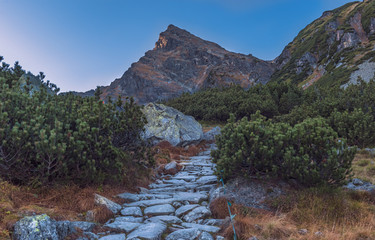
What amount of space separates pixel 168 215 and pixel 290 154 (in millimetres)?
3524

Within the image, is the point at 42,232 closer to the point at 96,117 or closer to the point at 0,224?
the point at 0,224

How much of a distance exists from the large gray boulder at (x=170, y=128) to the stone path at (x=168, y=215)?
24.2ft

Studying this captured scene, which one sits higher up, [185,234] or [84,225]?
[84,225]

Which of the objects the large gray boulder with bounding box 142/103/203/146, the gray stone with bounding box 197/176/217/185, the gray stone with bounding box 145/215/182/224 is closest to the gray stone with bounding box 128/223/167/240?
the gray stone with bounding box 145/215/182/224

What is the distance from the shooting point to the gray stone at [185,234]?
4402 millimetres

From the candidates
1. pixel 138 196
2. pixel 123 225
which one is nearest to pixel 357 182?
pixel 138 196

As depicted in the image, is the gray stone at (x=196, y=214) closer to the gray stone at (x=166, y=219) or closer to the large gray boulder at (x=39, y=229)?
the gray stone at (x=166, y=219)

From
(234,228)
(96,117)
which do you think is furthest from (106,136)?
(234,228)

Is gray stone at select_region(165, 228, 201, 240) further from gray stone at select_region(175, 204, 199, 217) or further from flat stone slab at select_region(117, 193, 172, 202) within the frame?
flat stone slab at select_region(117, 193, 172, 202)

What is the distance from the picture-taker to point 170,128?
17062 millimetres

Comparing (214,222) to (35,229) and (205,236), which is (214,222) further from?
(35,229)

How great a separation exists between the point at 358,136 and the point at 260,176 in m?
8.75

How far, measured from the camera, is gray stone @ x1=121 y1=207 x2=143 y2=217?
572 cm

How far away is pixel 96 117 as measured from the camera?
667 cm
